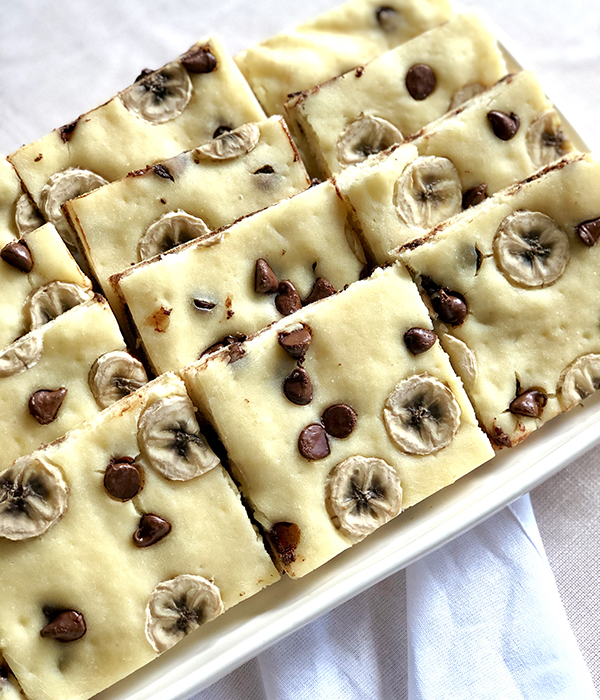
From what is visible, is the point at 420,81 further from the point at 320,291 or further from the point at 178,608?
the point at 178,608

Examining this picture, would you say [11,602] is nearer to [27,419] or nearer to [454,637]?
[27,419]

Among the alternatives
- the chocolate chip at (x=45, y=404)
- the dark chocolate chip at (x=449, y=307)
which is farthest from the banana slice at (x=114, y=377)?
the dark chocolate chip at (x=449, y=307)

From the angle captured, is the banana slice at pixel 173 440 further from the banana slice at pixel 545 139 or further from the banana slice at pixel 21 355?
the banana slice at pixel 545 139

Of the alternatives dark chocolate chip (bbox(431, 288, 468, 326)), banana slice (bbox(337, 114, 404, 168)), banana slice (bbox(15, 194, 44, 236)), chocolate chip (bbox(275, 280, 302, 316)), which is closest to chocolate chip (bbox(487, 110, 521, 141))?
banana slice (bbox(337, 114, 404, 168))

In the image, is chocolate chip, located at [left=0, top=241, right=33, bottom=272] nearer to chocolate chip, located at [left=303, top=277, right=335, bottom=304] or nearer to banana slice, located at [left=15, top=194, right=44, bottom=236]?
banana slice, located at [left=15, top=194, right=44, bottom=236]

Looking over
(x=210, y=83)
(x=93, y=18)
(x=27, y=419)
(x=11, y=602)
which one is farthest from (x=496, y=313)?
(x=93, y=18)

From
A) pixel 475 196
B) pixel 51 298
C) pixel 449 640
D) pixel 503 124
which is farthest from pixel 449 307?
pixel 51 298
